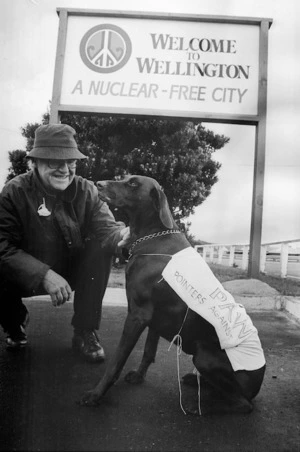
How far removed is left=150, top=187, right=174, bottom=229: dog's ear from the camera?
124 cm

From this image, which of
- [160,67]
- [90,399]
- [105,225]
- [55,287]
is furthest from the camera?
[160,67]

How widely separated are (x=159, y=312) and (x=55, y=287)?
385 millimetres

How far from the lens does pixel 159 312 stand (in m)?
1.25

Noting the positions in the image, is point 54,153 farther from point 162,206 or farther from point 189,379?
point 189,379

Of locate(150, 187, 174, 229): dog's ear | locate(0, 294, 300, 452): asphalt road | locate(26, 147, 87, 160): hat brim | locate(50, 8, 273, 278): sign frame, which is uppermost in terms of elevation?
locate(50, 8, 273, 278): sign frame

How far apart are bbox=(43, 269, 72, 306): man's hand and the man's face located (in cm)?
32

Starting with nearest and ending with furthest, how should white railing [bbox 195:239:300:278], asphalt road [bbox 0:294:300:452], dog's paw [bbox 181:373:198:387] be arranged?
asphalt road [bbox 0:294:300:452]
dog's paw [bbox 181:373:198:387]
white railing [bbox 195:239:300:278]

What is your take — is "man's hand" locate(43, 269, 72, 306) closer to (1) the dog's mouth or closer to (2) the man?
(2) the man

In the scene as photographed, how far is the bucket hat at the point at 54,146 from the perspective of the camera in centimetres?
133

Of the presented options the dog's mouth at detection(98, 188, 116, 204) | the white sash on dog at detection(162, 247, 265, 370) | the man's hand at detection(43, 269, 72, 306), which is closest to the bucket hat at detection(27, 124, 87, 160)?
the dog's mouth at detection(98, 188, 116, 204)

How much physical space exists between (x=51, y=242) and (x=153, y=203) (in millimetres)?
431

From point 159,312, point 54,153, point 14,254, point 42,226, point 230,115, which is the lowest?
point 159,312

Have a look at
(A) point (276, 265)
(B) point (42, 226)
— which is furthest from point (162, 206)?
(A) point (276, 265)

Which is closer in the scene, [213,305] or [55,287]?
[213,305]
